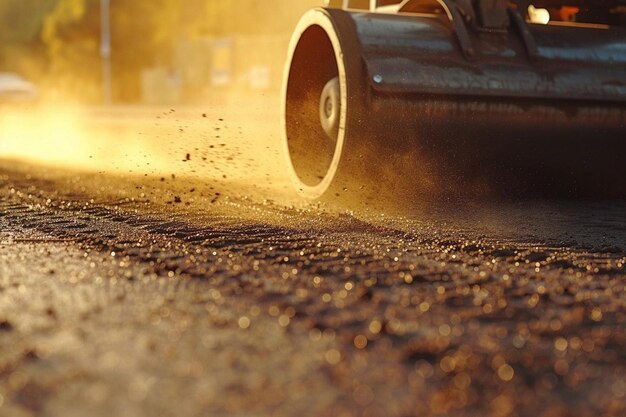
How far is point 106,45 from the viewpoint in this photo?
3353 centimetres

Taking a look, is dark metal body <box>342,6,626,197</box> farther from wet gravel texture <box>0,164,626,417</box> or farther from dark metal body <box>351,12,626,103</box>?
wet gravel texture <box>0,164,626,417</box>

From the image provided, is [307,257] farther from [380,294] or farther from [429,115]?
[429,115]

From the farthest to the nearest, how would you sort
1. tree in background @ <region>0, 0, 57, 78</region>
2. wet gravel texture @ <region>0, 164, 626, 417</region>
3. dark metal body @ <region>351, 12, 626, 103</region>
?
tree in background @ <region>0, 0, 57, 78</region>, dark metal body @ <region>351, 12, 626, 103</region>, wet gravel texture @ <region>0, 164, 626, 417</region>

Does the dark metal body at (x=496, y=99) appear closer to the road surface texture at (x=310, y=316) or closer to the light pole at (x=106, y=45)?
the road surface texture at (x=310, y=316)

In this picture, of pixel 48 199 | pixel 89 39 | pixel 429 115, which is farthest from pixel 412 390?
pixel 89 39

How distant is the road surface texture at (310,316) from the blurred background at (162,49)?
80.5ft

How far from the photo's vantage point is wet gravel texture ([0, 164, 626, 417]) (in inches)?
81.0

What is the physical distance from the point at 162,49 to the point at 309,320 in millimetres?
31758

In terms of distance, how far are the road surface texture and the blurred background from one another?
80.5 feet

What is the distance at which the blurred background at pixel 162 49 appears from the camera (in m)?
30.9

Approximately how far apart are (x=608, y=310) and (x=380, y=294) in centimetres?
66

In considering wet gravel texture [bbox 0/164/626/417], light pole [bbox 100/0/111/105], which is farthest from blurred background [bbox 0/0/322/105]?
wet gravel texture [bbox 0/164/626/417]

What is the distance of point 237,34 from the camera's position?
31797mm

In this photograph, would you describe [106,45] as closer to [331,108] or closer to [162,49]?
[162,49]
